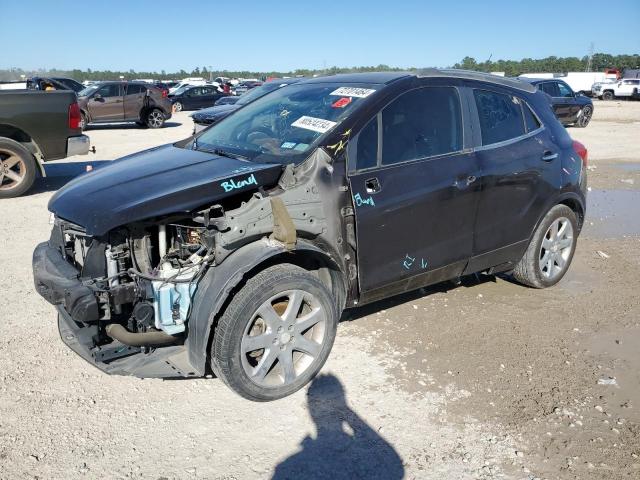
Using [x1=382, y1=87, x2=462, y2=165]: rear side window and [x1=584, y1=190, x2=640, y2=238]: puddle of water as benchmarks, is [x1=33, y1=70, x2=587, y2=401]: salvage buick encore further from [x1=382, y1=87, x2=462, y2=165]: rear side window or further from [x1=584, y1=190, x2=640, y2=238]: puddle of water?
[x1=584, y1=190, x2=640, y2=238]: puddle of water

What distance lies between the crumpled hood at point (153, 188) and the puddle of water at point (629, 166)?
10558 millimetres

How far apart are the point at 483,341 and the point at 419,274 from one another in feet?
2.40

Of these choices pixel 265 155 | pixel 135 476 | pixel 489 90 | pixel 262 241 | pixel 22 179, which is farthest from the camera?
pixel 22 179

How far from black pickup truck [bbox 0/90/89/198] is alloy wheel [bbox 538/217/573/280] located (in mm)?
7310

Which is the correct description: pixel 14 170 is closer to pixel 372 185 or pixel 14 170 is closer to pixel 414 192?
pixel 372 185

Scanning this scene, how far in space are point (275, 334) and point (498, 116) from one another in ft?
8.33

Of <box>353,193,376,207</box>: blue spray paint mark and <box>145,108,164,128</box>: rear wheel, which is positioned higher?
<box>145,108,164,128</box>: rear wheel

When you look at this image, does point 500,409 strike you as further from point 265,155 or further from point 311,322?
point 265,155

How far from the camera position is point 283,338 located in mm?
3350

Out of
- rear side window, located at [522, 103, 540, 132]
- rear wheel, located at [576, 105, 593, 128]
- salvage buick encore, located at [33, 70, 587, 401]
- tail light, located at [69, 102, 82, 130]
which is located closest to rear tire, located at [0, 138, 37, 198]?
tail light, located at [69, 102, 82, 130]

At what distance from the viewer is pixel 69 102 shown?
28.8 feet

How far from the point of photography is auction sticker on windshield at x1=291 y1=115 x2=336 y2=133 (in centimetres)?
365

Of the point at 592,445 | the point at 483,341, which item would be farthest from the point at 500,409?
the point at 483,341

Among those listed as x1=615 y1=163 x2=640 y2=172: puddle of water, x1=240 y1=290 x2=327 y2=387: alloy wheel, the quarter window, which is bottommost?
x1=240 y1=290 x2=327 y2=387: alloy wheel
